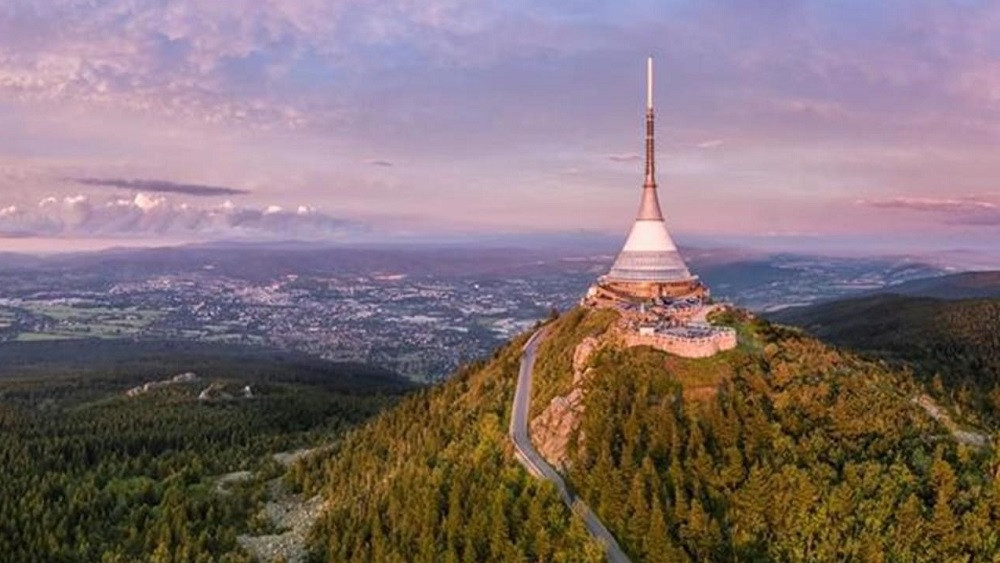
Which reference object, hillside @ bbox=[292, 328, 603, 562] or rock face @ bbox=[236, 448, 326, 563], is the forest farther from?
rock face @ bbox=[236, 448, 326, 563]

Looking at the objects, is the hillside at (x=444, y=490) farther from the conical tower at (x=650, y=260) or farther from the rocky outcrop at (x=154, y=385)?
the rocky outcrop at (x=154, y=385)

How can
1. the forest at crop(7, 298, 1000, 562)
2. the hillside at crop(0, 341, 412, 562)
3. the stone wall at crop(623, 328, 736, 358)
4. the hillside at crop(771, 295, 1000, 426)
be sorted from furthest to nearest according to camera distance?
the hillside at crop(771, 295, 1000, 426), the hillside at crop(0, 341, 412, 562), the stone wall at crop(623, 328, 736, 358), the forest at crop(7, 298, 1000, 562)

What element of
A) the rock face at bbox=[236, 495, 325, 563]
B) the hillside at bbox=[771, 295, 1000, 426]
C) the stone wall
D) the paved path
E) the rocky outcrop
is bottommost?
the rocky outcrop

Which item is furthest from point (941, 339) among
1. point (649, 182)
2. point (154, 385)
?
point (154, 385)

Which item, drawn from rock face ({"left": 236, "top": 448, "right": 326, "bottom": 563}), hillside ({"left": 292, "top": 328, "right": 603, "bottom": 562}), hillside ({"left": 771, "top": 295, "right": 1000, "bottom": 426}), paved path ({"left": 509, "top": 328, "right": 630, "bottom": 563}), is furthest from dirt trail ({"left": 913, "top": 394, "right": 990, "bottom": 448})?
rock face ({"left": 236, "top": 448, "right": 326, "bottom": 563})

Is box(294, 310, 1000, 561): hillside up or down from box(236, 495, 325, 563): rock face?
up

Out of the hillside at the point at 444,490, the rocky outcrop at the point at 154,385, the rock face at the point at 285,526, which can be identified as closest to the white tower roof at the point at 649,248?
the hillside at the point at 444,490

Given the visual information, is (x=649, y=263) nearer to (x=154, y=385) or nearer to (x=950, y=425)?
(x=950, y=425)
